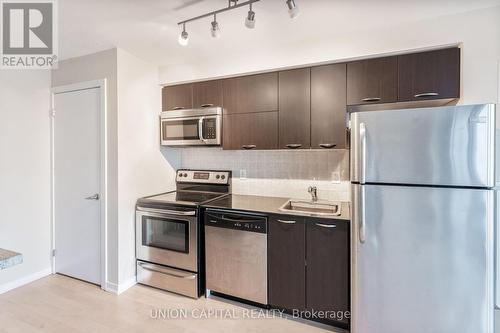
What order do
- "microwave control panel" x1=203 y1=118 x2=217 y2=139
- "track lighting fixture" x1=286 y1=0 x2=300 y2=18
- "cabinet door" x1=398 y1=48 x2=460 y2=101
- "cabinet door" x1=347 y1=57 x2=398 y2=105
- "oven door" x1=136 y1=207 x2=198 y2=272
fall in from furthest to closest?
"microwave control panel" x1=203 y1=118 x2=217 y2=139
"oven door" x1=136 y1=207 x2=198 y2=272
"cabinet door" x1=347 y1=57 x2=398 y2=105
"cabinet door" x1=398 y1=48 x2=460 y2=101
"track lighting fixture" x1=286 y1=0 x2=300 y2=18

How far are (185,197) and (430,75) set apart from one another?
250 centimetres

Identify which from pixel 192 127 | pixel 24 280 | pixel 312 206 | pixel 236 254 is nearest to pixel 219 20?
pixel 192 127

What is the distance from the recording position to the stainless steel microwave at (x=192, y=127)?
275cm

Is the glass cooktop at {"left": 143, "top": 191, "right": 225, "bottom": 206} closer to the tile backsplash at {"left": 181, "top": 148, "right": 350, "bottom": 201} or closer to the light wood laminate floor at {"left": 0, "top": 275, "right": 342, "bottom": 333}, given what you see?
the tile backsplash at {"left": 181, "top": 148, "right": 350, "bottom": 201}

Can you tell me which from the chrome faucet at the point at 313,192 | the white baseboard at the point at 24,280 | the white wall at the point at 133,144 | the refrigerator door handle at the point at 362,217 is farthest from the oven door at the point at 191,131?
the white baseboard at the point at 24,280

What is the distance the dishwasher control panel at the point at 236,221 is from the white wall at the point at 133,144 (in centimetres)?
89

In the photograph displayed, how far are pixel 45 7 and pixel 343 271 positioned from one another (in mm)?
2942

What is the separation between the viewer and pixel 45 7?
1.86 metres

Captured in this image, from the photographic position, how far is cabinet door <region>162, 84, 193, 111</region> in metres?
2.92

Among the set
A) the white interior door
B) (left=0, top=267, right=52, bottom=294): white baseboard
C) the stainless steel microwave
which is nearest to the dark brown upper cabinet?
the stainless steel microwave

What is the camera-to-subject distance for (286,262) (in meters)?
2.22

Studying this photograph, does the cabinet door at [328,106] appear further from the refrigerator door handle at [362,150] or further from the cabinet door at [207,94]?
the cabinet door at [207,94]

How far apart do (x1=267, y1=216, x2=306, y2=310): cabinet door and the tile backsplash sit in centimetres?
70

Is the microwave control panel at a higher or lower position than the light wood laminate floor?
higher
